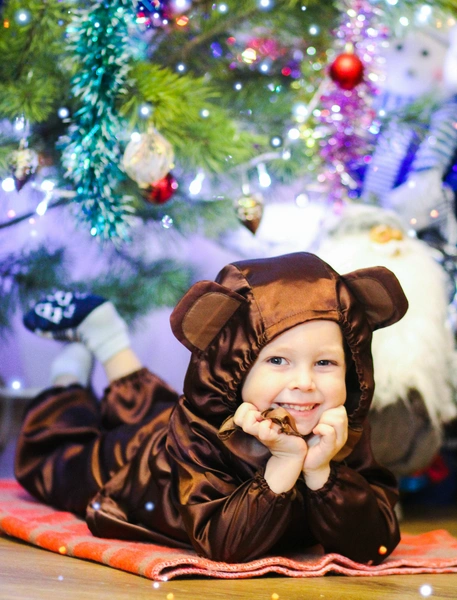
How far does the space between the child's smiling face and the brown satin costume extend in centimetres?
1

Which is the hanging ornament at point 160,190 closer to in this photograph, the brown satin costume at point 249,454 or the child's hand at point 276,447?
the brown satin costume at point 249,454

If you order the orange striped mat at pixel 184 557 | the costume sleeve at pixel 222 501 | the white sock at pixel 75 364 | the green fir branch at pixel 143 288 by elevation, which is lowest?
the green fir branch at pixel 143 288

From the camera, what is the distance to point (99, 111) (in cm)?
118

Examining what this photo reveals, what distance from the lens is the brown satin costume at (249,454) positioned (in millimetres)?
925

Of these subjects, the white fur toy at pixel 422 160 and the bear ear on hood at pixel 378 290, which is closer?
the bear ear on hood at pixel 378 290

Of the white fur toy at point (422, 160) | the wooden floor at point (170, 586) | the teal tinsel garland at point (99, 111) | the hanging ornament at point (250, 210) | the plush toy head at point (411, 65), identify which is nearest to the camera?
the wooden floor at point (170, 586)

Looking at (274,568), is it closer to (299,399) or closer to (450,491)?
(299,399)

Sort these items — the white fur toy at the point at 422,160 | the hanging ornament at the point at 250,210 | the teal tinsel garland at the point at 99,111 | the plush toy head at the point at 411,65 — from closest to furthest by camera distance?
the teal tinsel garland at the point at 99,111
the hanging ornament at the point at 250,210
the white fur toy at the point at 422,160
the plush toy head at the point at 411,65

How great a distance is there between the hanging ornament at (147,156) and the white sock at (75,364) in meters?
0.37

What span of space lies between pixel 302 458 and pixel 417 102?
3.08ft

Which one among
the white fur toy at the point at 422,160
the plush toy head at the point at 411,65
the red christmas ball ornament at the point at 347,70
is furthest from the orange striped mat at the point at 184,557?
the plush toy head at the point at 411,65

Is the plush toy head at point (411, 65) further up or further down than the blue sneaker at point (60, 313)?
further up

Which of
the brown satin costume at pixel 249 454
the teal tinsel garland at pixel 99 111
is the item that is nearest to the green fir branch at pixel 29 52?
the teal tinsel garland at pixel 99 111

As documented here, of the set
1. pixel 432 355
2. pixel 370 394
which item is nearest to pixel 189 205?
pixel 432 355
